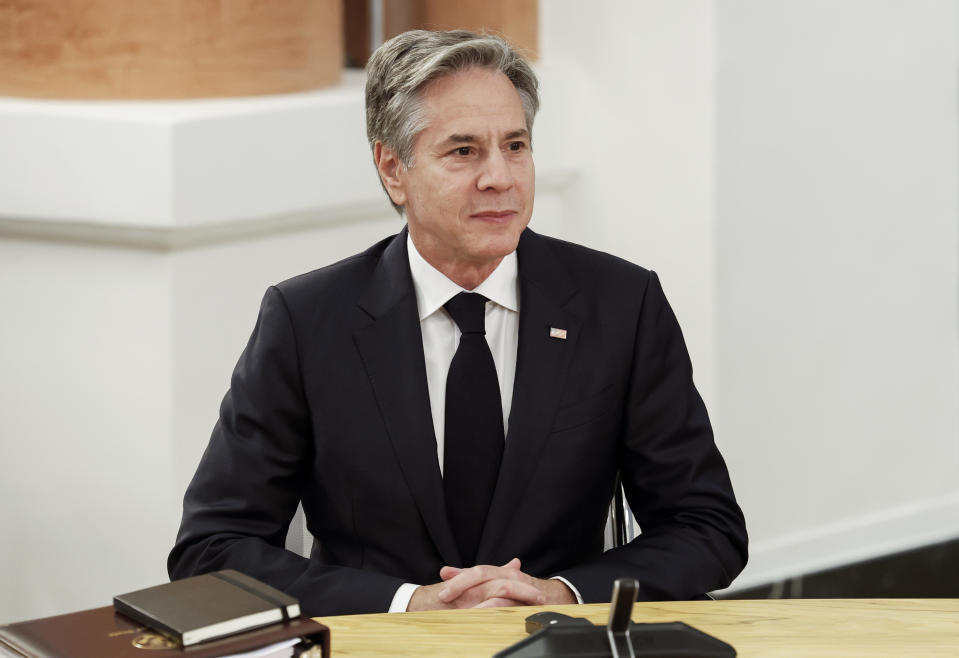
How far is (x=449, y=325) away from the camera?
7.70 feet

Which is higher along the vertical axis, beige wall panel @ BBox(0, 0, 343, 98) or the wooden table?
beige wall panel @ BBox(0, 0, 343, 98)

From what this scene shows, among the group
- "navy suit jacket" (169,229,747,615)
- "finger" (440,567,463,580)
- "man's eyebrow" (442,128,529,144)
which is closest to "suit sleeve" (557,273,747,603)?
"navy suit jacket" (169,229,747,615)

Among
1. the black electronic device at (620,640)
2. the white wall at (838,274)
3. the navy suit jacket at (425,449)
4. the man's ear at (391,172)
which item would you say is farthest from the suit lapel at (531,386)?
the white wall at (838,274)

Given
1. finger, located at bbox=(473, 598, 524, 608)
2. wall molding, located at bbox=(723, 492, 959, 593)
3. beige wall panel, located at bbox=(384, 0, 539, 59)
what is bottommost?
wall molding, located at bbox=(723, 492, 959, 593)

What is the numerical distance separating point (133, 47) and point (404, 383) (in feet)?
4.98

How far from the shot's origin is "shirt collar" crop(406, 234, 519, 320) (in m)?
2.34

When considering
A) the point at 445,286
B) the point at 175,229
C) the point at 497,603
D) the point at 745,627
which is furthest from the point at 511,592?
the point at 175,229

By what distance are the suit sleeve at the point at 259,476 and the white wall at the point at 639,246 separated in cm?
107

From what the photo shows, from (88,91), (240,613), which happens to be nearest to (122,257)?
(88,91)

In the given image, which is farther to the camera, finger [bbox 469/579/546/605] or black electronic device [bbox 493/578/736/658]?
finger [bbox 469/579/546/605]

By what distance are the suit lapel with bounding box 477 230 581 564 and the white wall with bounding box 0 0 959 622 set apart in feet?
4.00

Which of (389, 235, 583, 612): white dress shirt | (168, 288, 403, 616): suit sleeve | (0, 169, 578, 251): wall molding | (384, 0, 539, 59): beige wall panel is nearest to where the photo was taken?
(168, 288, 403, 616): suit sleeve

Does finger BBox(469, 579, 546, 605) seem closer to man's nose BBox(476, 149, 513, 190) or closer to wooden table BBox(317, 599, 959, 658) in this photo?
wooden table BBox(317, 599, 959, 658)

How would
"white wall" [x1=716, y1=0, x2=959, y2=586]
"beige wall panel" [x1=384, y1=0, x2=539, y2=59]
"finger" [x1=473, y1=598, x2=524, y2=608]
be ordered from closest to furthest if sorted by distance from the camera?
"finger" [x1=473, y1=598, x2=524, y2=608] < "white wall" [x1=716, y1=0, x2=959, y2=586] < "beige wall panel" [x1=384, y1=0, x2=539, y2=59]
